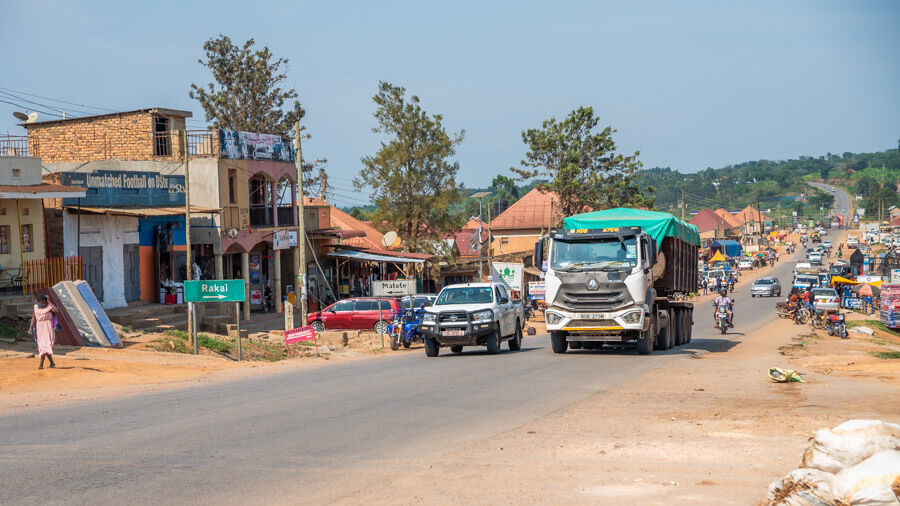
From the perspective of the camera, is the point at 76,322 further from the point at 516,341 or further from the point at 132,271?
the point at 132,271

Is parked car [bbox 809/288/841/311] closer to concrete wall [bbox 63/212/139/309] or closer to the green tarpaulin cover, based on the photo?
the green tarpaulin cover

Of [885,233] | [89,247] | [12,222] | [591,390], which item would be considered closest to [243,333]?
[89,247]

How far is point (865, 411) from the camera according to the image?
39.0 feet

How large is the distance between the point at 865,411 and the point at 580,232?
10.0m

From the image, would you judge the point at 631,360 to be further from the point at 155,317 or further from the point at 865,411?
the point at 155,317

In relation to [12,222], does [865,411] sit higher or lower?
lower

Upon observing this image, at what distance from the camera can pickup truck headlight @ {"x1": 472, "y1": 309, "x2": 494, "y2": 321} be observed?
22.6 meters

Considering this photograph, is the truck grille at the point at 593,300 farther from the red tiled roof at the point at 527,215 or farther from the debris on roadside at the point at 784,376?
the red tiled roof at the point at 527,215

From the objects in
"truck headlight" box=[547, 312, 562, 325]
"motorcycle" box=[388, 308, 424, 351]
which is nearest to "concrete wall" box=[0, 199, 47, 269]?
"motorcycle" box=[388, 308, 424, 351]

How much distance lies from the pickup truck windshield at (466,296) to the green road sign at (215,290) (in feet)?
17.0

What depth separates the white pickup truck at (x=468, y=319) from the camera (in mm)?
22594

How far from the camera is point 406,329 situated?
28500 millimetres

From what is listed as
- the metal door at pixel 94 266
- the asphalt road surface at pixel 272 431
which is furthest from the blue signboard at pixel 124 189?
the asphalt road surface at pixel 272 431

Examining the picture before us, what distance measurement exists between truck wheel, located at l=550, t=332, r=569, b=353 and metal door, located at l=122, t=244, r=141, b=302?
19364 mm
